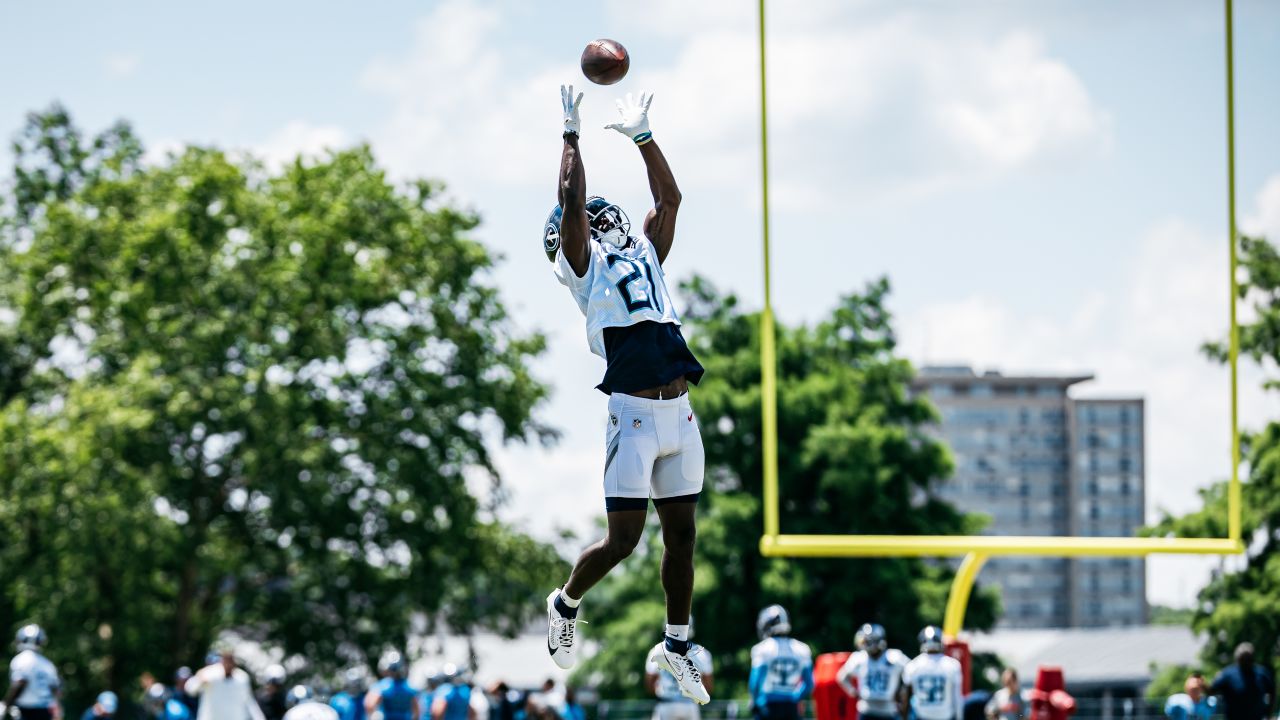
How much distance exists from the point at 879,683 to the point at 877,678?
0.05 meters

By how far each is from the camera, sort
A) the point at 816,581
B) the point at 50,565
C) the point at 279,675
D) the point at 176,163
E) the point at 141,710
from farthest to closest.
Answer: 1. the point at 816,581
2. the point at 176,163
3. the point at 141,710
4. the point at 50,565
5. the point at 279,675

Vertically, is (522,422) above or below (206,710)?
above

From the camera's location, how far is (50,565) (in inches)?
1090

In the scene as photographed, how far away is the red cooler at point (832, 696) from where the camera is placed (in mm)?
17000

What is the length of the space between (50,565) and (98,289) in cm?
454

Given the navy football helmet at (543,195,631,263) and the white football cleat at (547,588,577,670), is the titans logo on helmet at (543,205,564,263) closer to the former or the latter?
the navy football helmet at (543,195,631,263)

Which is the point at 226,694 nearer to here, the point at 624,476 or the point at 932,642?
the point at 932,642

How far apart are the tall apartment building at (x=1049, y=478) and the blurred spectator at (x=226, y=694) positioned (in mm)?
114664

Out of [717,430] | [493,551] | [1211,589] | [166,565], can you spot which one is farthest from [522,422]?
[1211,589]

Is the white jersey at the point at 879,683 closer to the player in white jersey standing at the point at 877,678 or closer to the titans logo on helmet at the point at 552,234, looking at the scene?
the player in white jersey standing at the point at 877,678

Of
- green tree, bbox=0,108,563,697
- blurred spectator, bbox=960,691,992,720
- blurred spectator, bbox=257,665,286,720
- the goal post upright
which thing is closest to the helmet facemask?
the goal post upright

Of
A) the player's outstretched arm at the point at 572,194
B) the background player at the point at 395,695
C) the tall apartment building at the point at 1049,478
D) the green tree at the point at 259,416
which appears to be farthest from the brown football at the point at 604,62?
the tall apartment building at the point at 1049,478

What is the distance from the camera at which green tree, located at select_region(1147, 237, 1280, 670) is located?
3300 centimetres

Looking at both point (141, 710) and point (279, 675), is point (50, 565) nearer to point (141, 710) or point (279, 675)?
point (141, 710)
